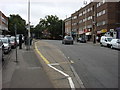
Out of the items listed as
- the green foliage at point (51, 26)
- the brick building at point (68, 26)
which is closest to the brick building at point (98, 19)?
the brick building at point (68, 26)

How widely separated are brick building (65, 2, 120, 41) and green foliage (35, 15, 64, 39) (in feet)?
57.9

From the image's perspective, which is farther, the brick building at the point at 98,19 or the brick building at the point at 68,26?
the brick building at the point at 68,26

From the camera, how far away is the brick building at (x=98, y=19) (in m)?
53.9

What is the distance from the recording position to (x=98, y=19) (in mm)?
61781

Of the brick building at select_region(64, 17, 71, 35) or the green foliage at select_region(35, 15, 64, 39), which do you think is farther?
the green foliage at select_region(35, 15, 64, 39)

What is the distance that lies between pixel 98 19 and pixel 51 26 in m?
47.6

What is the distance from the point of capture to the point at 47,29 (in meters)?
108

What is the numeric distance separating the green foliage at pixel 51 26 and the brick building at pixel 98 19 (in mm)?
17650

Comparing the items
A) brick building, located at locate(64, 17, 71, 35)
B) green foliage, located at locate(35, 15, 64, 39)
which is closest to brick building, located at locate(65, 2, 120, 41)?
brick building, located at locate(64, 17, 71, 35)

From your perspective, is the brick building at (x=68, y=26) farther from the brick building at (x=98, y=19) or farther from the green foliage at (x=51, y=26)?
the brick building at (x=98, y=19)

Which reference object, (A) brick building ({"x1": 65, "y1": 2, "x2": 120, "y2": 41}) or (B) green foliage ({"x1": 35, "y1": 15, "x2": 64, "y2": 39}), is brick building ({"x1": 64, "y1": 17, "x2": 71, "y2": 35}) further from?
(A) brick building ({"x1": 65, "y1": 2, "x2": 120, "y2": 41})

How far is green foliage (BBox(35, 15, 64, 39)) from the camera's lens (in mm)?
106250

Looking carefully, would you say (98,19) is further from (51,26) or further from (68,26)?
(51,26)

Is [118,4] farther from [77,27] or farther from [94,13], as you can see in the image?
[77,27]
